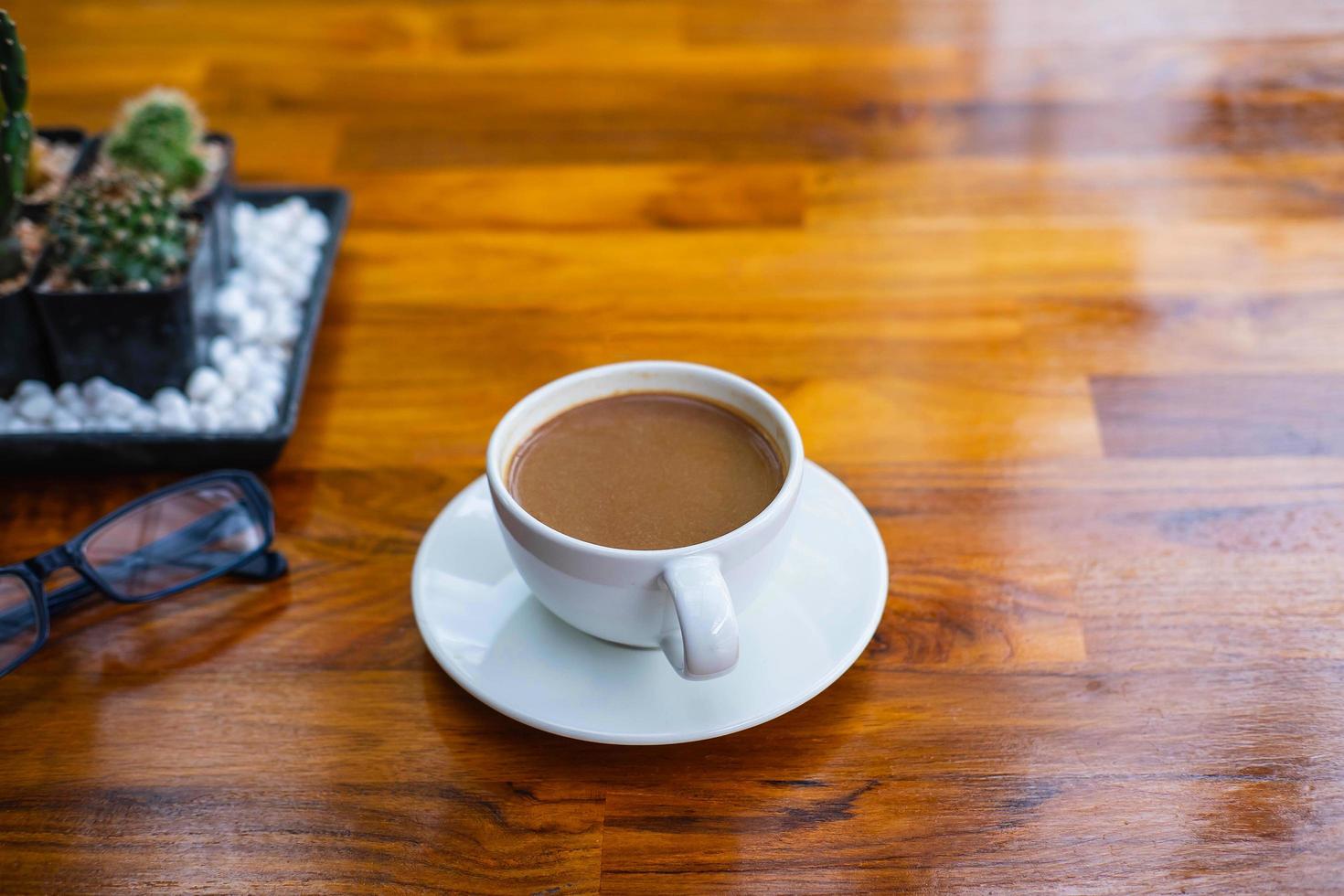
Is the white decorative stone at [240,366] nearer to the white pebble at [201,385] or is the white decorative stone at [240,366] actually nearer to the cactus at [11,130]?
the white pebble at [201,385]

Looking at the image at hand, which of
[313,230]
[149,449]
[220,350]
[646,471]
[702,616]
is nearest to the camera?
[702,616]

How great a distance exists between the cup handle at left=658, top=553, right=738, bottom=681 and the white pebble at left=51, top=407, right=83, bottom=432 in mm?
500

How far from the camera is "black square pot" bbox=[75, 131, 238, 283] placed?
919 mm

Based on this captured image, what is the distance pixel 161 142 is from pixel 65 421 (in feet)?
0.92

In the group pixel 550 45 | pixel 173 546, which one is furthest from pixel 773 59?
pixel 173 546

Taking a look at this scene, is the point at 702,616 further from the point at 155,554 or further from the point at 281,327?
the point at 281,327

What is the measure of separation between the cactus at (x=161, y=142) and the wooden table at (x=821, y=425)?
0.39 feet

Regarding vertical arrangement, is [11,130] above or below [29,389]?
above

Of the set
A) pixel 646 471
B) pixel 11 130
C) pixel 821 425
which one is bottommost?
pixel 821 425

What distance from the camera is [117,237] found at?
828 mm

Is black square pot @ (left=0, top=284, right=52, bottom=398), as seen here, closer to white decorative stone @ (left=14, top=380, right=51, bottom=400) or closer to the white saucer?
white decorative stone @ (left=14, top=380, right=51, bottom=400)

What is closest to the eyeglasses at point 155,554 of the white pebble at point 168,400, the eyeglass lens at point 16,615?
the eyeglass lens at point 16,615

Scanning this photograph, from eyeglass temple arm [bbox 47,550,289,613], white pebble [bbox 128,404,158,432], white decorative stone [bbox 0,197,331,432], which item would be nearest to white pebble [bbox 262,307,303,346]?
white decorative stone [bbox 0,197,331,432]

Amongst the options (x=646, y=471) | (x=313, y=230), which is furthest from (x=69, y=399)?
(x=646, y=471)
